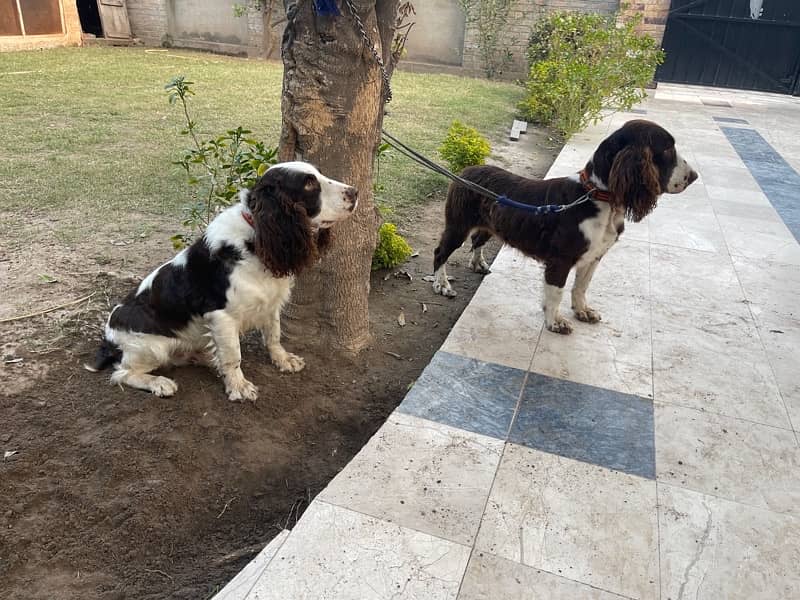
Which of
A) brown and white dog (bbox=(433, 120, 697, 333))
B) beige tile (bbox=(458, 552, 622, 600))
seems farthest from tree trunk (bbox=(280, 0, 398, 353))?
beige tile (bbox=(458, 552, 622, 600))

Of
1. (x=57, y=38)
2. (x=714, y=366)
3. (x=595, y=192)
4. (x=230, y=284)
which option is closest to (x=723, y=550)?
(x=714, y=366)

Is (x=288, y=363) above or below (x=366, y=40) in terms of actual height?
below

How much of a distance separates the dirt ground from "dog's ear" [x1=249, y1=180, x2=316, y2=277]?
885 mm

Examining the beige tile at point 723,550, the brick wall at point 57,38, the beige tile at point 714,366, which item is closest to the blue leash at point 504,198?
the beige tile at point 714,366

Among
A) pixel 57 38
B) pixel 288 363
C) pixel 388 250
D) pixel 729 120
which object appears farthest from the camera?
pixel 57 38

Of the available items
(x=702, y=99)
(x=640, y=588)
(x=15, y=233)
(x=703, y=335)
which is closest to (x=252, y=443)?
(x=640, y=588)

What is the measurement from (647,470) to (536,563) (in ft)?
2.77

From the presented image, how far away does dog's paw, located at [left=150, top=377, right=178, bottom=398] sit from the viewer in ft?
10.2

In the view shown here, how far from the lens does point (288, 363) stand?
138 inches

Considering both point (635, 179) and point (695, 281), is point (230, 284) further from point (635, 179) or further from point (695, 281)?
point (695, 281)

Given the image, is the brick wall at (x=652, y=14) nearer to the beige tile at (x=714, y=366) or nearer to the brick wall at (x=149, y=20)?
the beige tile at (x=714, y=366)

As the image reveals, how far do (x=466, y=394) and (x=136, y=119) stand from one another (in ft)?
26.2

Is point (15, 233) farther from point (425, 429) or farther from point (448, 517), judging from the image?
point (448, 517)

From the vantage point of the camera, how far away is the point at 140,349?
314 centimetres
